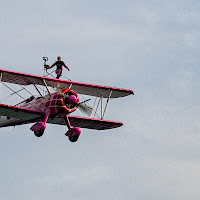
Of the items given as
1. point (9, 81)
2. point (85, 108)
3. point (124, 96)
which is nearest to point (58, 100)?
point (85, 108)

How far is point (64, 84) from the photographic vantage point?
29688mm

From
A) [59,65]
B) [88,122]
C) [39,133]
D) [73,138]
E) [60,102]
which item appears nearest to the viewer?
[39,133]

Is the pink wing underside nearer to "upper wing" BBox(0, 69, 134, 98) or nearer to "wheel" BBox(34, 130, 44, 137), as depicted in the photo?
"wheel" BBox(34, 130, 44, 137)

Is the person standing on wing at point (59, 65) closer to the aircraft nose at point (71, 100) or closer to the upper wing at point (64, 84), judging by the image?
the upper wing at point (64, 84)

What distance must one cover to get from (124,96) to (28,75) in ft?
23.0

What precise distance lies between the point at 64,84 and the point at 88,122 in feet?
9.30

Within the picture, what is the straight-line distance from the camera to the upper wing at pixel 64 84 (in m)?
28.5

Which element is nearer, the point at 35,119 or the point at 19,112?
the point at 19,112

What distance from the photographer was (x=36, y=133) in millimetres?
27719

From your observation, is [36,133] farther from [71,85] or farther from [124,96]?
[124,96]

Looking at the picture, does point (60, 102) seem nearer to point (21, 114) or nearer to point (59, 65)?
point (21, 114)

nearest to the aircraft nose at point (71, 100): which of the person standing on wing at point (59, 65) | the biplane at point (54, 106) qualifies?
the biplane at point (54, 106)

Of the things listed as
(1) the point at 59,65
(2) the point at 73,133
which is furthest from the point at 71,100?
(1) the point at 59,65

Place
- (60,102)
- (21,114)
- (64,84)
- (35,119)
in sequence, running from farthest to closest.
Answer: (64,84), (35,119), (21,114), (60,102)
